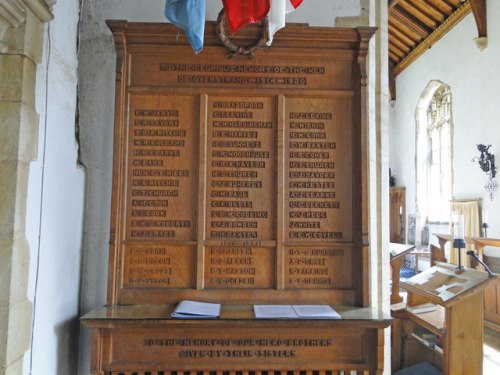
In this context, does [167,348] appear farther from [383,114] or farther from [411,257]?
[411,257]

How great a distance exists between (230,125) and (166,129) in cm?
32

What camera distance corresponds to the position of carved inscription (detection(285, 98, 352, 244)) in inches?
81.1

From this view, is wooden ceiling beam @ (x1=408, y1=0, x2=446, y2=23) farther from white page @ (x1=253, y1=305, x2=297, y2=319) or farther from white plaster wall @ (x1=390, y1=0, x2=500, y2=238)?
white page @ (x1=253, y1=305, x2=297, y2=319)

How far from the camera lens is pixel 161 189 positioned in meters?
2.04

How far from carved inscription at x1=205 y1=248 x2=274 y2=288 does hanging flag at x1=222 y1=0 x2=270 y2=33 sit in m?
1.05

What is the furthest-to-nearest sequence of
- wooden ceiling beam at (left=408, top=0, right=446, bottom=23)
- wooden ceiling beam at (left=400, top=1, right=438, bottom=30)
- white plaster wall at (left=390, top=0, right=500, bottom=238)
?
wooden ceiling beam at (left=400, top=1, right=438, bottom=30), wooden ceiling beam at (left=408, top=0, right=446, bottom=23), white plaster wall at (left=390, top=0, right=500, bottom=238)

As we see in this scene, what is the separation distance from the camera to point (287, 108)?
6.90 ft

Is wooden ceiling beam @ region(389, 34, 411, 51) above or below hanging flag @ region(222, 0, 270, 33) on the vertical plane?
above

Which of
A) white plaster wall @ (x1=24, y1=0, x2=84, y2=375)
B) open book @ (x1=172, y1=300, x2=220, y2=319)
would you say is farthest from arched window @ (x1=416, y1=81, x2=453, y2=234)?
white plaster wall @ (x1=24, y1=0, x2=84, y2=375)

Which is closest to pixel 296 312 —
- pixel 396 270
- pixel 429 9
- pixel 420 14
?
pixel 396 270

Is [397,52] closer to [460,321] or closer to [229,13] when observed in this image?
[460,321]

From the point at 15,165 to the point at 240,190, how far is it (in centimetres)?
100

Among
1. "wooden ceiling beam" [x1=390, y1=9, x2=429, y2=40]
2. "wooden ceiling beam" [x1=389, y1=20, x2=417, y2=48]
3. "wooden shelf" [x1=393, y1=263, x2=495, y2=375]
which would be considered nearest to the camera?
"wooden shelf" [x1=393, y1=263, x2=495, y2=375]

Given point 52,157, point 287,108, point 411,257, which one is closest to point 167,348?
point 52,157
